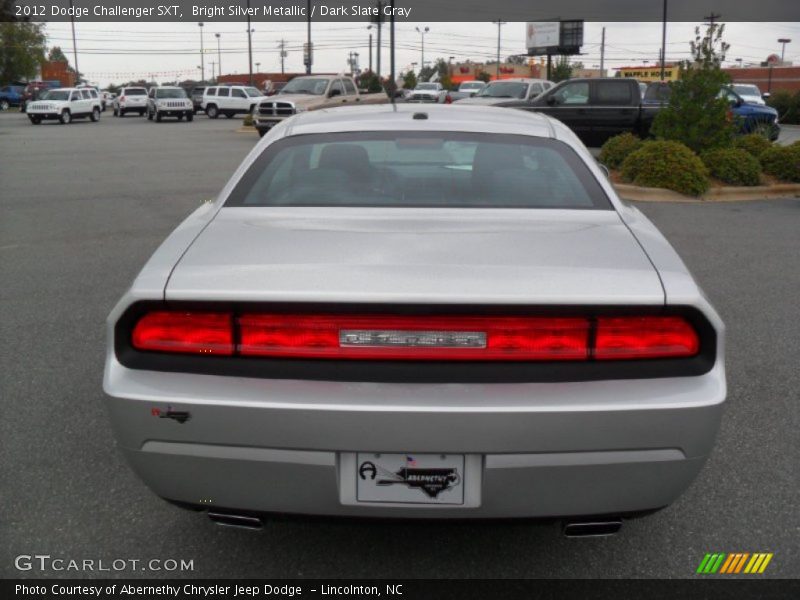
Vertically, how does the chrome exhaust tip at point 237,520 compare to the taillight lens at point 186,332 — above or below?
below

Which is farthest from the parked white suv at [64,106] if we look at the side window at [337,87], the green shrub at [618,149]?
the green shrub at [618,149]

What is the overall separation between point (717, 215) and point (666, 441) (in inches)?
379

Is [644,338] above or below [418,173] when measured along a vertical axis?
below

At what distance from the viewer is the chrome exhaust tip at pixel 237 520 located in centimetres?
260

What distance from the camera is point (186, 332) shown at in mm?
2494

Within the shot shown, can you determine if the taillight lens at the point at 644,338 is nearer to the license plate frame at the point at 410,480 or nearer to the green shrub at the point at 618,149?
the license plate frame at the point at 410,480

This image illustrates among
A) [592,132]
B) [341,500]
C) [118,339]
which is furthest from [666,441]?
[592,132]

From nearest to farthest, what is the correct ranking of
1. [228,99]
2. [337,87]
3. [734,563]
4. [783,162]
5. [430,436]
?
[430,436] < [734,563] < [783,162] < [337,87] < [228,99]

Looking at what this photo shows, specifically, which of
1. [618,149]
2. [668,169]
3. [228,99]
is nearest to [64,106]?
[228,99]

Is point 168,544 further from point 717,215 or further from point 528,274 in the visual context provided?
point 717,215

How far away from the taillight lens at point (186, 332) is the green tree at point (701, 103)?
41.8 feet

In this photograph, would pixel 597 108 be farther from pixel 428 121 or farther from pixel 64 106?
pixel 64 106

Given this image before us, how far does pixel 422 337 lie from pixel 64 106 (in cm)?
4123

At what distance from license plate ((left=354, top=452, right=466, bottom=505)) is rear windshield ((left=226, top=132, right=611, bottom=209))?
1.26m
